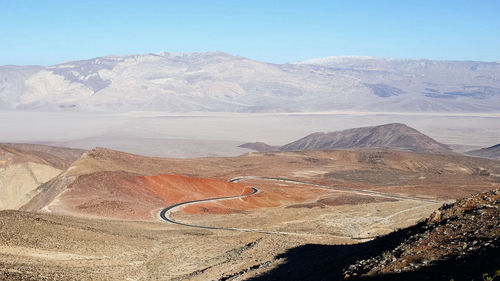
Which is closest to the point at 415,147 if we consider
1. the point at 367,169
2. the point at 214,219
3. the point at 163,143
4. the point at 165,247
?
the point at 367,169

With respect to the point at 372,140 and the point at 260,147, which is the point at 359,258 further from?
the point at 372,140

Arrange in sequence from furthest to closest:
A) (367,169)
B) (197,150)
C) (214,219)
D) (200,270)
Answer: (197,150), (367,169), (214,219), (200,270)

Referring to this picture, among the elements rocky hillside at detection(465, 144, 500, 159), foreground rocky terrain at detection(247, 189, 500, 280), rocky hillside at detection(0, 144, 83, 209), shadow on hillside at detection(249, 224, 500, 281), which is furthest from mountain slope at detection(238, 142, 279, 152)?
foreground rocky terrain at detection(247, 189, 500, 280)

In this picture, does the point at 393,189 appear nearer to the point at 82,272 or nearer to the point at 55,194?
the point at 55,194

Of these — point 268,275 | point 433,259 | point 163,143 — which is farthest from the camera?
point 163,143

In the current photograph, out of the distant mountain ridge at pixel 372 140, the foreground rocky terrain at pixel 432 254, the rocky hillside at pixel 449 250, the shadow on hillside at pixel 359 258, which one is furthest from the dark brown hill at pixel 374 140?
the rocky hillside at pixel 449 250

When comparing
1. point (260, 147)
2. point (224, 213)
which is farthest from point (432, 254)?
point (260, 147)

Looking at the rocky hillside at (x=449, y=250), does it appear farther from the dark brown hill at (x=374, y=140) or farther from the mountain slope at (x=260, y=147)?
the mountain slope at (x=260, y=147)
